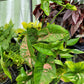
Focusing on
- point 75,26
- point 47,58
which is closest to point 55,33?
point 47,58

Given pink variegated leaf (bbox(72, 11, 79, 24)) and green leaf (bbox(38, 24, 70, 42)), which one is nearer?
green leaf (bbox(38, 24, 70, 42))

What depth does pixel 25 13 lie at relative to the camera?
152cm

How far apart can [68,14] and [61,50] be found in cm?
32

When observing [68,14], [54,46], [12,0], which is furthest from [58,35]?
[12,0]

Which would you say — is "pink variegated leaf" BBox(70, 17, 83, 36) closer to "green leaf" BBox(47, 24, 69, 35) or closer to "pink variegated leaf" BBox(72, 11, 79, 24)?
"pink variegated leaf" BBox(72, 11, 79, 24)

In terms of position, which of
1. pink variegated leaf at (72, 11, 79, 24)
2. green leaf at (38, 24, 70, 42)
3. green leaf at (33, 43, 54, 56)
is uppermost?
pink variegated leaf at (72, 11, 79, 24)

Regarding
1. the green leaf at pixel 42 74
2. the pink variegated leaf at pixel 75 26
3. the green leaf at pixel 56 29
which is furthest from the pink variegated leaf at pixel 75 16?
the green leaf at pixel 42 74

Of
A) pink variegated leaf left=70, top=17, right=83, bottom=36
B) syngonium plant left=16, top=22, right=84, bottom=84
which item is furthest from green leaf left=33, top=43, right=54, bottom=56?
pink variegated leaf left=70, top=17, right=83, bottom=36

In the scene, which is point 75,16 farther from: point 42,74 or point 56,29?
point 42,74

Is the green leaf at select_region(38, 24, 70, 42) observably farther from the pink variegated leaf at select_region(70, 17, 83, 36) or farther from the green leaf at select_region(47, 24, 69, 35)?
the pink variegated leaf at select_region(70, 17, 83, 36)

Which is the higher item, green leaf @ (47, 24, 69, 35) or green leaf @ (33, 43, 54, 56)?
green leaf @ (47, 24, 69, 35)

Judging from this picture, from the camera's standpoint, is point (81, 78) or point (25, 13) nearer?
point (81, 78)

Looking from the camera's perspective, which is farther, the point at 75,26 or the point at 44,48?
the point at 75,26

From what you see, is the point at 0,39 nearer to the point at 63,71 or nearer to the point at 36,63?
the point at 36,63
